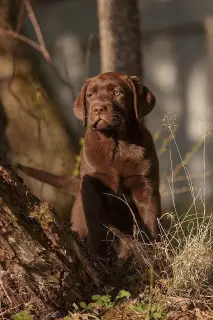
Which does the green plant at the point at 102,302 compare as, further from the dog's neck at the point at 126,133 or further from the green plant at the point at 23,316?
the dog's neck at the point at 126,133

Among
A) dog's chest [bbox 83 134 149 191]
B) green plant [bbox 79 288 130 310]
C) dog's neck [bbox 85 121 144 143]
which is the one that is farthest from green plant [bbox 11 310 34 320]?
dog's neck [bbox 85 121 144 143]

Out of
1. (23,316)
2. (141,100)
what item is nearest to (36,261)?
(23,316)

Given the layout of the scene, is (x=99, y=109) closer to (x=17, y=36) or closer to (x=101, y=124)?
(x=101, y=124)

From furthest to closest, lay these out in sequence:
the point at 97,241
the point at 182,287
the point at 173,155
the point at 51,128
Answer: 1. the point at 173,155
2. the point at 51,128
3. the point at 97,241
4. the point at 182,287

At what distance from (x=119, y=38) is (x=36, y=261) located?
3.20 metres

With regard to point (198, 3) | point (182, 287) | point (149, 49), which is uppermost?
point (198, 3)

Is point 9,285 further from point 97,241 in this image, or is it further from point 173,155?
point 173,155

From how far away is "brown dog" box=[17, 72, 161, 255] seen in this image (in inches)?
151

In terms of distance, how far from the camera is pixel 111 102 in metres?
3.84

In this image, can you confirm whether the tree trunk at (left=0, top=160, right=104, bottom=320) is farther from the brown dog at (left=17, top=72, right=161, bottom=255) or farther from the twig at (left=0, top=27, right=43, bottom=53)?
the twig at (left=0, top=27, right=43, bottom=53)

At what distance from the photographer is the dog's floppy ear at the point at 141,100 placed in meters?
3.96

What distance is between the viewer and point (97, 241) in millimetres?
3828

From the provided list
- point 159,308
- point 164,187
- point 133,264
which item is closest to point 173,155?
point 164,187

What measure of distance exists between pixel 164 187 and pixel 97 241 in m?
2.71
